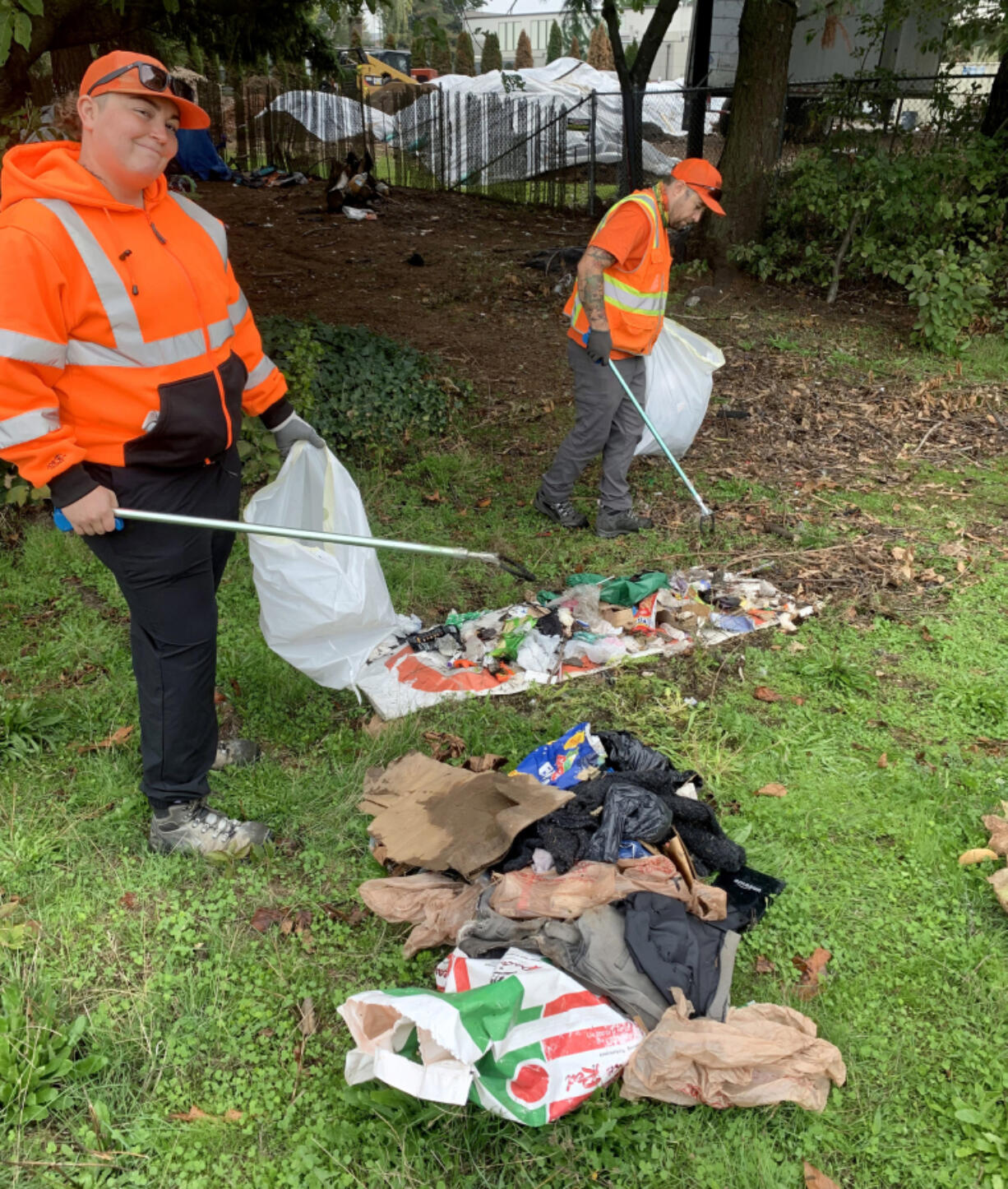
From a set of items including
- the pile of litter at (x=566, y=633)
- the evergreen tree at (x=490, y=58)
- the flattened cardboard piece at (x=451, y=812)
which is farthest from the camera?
the evergreen tree at (x=490, y=58)

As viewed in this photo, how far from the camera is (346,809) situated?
9.96ft

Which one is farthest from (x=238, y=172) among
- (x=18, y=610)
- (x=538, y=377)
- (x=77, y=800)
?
(x=77, y=800)

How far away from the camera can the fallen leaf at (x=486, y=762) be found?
3129mm

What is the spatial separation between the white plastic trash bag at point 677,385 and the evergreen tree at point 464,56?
2706 cm

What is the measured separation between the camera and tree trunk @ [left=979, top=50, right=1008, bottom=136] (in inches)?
331

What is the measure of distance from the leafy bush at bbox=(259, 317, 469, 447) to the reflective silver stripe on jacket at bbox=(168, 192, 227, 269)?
9.37 feet

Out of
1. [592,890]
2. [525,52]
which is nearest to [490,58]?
[525,52]

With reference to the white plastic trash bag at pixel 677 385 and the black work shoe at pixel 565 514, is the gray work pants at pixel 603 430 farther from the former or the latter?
the white plastic trash bag at pixel 677 385

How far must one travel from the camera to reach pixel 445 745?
338cm

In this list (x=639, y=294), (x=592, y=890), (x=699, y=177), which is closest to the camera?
(x=592, y=890)

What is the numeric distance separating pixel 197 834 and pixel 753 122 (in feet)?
28.5

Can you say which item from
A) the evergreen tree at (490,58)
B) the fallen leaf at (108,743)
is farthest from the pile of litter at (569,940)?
the evergreen tree at (490,58)

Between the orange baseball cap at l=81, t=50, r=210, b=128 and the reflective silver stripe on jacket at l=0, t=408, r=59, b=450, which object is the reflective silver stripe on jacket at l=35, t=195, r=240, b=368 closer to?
the reflective silver stripe on jacket at l=0, t=408, r=59, b=450

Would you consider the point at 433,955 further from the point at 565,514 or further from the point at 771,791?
the point at 565,514
